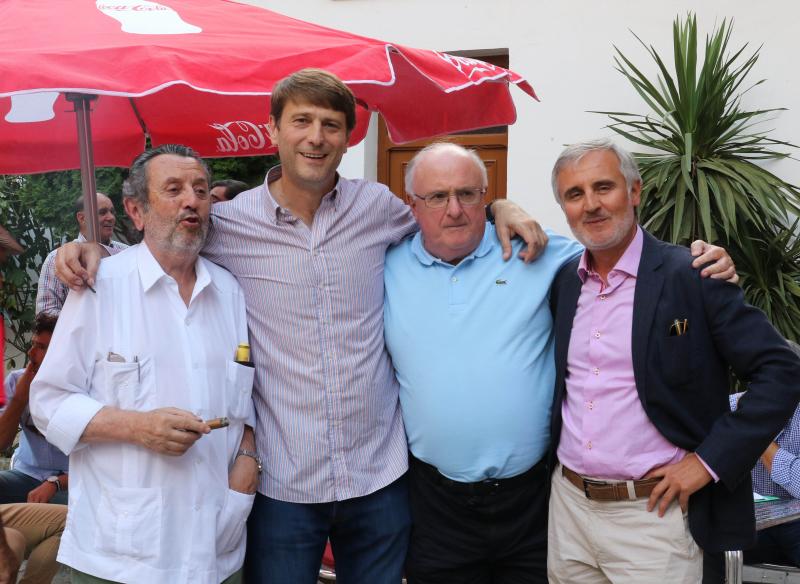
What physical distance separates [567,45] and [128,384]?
560 centimetres

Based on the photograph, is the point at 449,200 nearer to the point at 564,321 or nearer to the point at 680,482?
the point at 564,321

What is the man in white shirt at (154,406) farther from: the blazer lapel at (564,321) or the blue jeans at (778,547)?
the blue jeans at (778,547)

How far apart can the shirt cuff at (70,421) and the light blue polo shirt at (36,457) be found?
90.3 inches

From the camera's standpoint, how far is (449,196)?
2.98m

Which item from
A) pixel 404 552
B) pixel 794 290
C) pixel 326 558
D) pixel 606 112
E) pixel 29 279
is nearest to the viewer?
pixel 404 552

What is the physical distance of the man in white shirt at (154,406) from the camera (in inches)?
96.3

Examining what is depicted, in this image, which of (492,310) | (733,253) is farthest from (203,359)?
(733,253)

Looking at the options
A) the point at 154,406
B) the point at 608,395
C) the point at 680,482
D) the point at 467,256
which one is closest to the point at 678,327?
the point at 608,395

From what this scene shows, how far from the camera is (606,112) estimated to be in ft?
21.6

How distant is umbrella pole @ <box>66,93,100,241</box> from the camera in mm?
3695

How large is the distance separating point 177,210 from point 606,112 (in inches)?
185

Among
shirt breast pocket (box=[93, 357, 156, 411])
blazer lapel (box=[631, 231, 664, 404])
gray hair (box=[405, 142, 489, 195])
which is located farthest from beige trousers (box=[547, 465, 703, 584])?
shirt breast pocket (box=[93, 357, 156, 411])

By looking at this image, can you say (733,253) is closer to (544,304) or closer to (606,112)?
(606,112)

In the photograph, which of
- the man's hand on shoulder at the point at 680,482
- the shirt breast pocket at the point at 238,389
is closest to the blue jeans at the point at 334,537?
the shirt breast pocket at the point at 238,389
